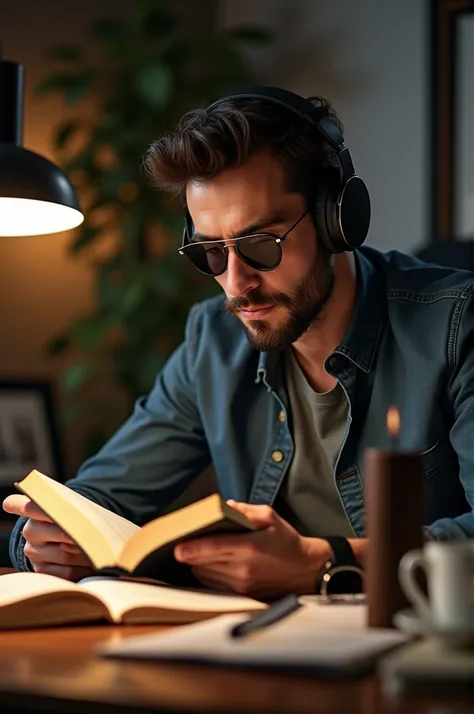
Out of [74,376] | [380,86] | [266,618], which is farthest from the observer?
[380,86]

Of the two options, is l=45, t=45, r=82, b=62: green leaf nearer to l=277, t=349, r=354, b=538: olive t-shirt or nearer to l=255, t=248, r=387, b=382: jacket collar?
l=255, t=248, r=387, b=382: jacket collar

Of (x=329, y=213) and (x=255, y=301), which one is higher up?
(x=329, y=213)

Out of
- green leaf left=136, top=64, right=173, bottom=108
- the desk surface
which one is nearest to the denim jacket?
the desk surface

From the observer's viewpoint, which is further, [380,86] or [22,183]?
[380,86]

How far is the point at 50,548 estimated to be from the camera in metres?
1.40

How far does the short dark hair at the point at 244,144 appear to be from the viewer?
1.62 metres

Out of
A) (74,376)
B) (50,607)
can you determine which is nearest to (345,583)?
(50,607)

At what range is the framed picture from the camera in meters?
3.27

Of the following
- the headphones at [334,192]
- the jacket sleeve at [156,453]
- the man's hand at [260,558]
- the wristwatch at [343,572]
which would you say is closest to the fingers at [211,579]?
the man's hand at [260,558]

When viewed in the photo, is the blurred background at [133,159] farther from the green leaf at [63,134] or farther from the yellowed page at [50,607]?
the yellowed page at [50,607]

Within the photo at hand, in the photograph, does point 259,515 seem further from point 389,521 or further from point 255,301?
point 255,301

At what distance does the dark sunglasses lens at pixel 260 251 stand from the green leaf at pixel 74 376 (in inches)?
67.1

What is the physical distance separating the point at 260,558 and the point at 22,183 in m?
0.80

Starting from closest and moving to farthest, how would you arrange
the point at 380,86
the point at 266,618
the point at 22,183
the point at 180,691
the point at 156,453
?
the point at 180,691
the point at 266,618
the point at 22,183
the point at 156,453
the point at 380,86
